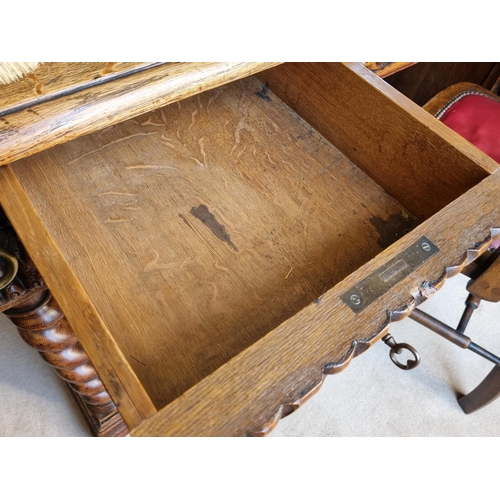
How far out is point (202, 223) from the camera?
0.65 meters

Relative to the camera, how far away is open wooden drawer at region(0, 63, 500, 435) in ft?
1.38

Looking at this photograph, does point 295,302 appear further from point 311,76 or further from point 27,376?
point 27,376

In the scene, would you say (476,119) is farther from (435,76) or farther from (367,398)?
(367,398)

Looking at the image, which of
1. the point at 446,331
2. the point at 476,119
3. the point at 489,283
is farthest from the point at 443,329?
the point at 476,119

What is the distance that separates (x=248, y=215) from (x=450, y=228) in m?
0.26

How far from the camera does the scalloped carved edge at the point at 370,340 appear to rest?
396 millimetres

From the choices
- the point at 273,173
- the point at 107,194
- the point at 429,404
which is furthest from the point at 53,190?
the point at 429,404

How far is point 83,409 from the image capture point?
3.35ft

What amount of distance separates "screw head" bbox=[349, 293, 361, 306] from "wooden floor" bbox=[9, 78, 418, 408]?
0.12 m

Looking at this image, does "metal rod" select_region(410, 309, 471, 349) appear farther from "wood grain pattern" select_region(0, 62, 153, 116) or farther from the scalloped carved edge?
"wood grain pattern" select_region(0, 62, 153, 116)

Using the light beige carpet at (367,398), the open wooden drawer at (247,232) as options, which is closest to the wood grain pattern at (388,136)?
the open wooden drawer at (247,232)

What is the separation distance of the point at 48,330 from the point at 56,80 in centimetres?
40

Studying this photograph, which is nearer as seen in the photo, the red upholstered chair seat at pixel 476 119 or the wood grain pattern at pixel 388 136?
the wood grain pattern at pixel 388 136

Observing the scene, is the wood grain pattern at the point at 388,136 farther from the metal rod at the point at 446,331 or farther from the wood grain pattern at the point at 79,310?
the wood grain pattern at the point at 79,310
